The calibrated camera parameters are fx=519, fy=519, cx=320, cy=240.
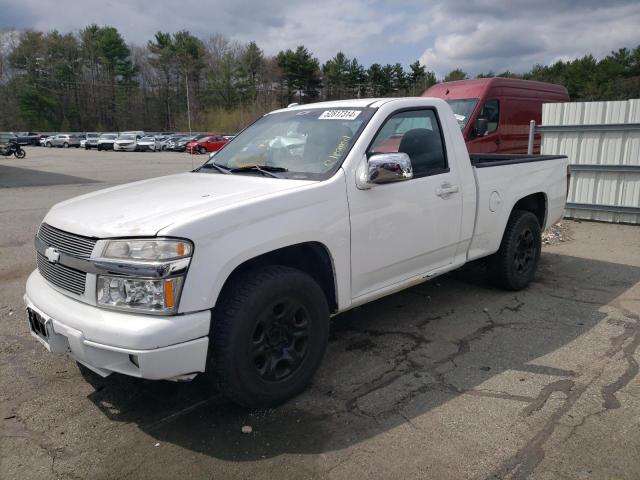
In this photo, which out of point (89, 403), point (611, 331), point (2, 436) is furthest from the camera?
point (611, 331)

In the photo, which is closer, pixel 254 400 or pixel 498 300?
pixel 254 400

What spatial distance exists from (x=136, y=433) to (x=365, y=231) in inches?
74.2

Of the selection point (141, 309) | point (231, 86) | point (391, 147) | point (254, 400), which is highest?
point (231, 86)

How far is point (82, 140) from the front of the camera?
56719mm

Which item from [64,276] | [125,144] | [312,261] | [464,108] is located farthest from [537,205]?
[125,144]

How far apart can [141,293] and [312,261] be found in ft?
3.91

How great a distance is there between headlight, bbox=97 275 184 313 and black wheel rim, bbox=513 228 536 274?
12.4 ft

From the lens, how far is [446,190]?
4.19m

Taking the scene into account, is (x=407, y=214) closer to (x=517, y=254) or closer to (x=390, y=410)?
(x=390, y=410)

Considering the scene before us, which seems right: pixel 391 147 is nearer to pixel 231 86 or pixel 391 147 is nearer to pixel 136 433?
pixel 136 433

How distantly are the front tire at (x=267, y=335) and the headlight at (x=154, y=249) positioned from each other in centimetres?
41

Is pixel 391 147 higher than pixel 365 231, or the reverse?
pixel 391 147

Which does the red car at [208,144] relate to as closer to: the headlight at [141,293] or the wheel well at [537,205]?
the wheel well at [537,205]

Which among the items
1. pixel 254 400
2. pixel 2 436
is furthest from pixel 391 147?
pixel 2 436
